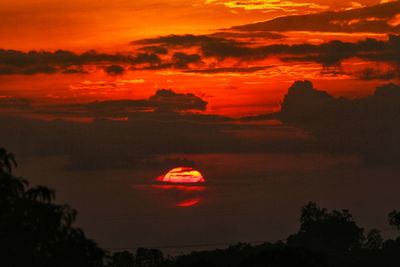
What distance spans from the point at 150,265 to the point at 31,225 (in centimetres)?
9886

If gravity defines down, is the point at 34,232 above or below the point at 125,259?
above

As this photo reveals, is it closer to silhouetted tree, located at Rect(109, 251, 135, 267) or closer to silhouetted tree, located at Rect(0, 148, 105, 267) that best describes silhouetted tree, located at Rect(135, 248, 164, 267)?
silhouetted tree, located at Rect(109, 251, 135, 267)

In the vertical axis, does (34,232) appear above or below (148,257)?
above

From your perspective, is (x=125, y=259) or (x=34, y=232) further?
(x=125, y=259)

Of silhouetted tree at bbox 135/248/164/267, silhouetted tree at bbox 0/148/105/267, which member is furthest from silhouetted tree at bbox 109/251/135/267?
silhouetted tree at bbox 0/148/105/267

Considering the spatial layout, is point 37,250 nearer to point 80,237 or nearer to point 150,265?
point 80,237

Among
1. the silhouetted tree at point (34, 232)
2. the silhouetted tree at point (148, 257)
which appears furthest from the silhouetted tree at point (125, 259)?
the silhouetted tree at point (34, 232)

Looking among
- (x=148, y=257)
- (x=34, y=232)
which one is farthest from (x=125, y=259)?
(x=34, y=232)

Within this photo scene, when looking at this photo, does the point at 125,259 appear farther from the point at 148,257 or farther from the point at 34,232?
the point at 34,232

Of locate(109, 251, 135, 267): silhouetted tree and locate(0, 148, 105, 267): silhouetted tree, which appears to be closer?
locate(0, 148, 105, 267): silhouetted tree

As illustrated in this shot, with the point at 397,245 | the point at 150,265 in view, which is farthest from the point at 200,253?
the point at 397,245

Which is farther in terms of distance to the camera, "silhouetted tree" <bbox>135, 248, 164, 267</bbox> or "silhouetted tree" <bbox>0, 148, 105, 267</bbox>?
"silhouetted tree" <bbox>135, 248, 164, 267</bbox>

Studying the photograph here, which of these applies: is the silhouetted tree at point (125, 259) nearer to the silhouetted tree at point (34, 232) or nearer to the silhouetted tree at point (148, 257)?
the silhouetted tree at point (148, 257)

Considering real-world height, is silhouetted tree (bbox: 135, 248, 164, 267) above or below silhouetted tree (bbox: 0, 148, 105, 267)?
below
